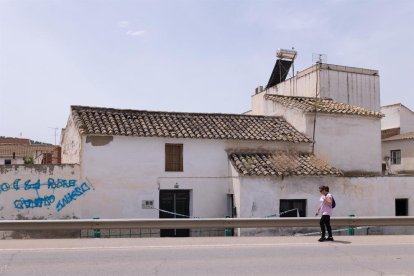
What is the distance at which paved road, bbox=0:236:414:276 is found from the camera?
8.98 metres

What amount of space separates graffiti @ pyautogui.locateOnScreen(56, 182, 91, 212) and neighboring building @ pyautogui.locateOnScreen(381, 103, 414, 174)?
19.6 meters

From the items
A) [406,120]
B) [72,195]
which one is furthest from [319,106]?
[406,120]

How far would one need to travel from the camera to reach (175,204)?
2008 cm

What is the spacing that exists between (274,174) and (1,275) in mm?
12503

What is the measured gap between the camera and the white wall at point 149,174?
18.9 metres

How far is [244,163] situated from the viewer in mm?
19766

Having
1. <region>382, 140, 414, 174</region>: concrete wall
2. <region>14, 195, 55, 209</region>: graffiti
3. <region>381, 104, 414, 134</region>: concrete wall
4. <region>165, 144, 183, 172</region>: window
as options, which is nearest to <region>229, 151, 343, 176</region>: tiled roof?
<region>165, 144, 183, 172</region>: window

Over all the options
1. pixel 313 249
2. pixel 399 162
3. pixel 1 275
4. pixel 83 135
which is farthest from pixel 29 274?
pixel 399 162

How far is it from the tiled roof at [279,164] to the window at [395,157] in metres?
13.8

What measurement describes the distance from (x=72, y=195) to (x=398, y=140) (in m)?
23.2

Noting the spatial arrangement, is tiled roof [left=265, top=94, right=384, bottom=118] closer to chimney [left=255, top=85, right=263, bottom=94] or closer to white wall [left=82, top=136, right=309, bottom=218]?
white wall [left=82, top=136, right=309, bottom=218]

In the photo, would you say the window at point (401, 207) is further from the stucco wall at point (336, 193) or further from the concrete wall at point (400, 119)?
the concrete wall at point (400, 119)

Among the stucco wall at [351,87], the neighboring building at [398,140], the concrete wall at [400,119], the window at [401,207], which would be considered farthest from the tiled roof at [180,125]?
the concrete wall at [400,119]

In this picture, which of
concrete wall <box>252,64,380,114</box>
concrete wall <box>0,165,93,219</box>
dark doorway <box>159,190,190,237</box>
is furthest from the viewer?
concrete wall <box>252,64,380,114</box>
